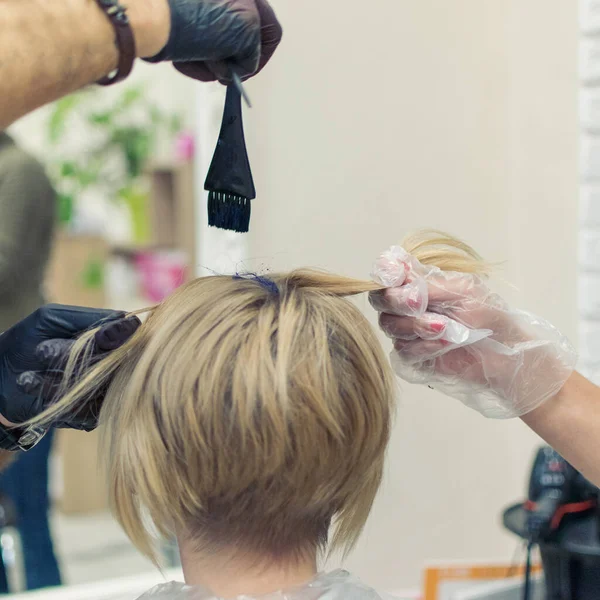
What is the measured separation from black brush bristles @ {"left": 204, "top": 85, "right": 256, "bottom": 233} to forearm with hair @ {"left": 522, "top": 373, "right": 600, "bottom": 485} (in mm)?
414

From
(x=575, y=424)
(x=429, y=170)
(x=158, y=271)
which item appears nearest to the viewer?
(x=575, y=424)

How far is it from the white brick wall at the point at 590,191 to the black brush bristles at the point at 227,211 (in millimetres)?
867

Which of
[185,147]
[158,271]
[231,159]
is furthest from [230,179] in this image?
[158,271]

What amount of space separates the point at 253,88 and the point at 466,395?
85 centimetres

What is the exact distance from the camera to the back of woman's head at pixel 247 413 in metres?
0.74

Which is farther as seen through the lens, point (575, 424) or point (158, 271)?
point (158, 271)

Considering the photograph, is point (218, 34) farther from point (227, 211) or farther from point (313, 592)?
point (313, 592)

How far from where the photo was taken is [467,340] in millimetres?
873

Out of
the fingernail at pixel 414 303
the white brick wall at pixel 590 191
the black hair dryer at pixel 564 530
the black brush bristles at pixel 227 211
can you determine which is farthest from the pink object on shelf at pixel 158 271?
Answer: the fingernail at pixel 414 303

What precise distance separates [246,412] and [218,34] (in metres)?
0.38

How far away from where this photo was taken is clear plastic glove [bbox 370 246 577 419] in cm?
85

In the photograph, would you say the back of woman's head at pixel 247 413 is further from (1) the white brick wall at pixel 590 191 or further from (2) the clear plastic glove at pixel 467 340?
(1) the white brick wall at pixel 590 191

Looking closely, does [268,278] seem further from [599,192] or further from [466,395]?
[599,192]

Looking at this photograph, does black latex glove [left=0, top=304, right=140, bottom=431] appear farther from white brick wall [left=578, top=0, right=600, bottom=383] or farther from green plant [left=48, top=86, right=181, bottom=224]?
green plant [left=48, top=86, right=181, bottom=224]
